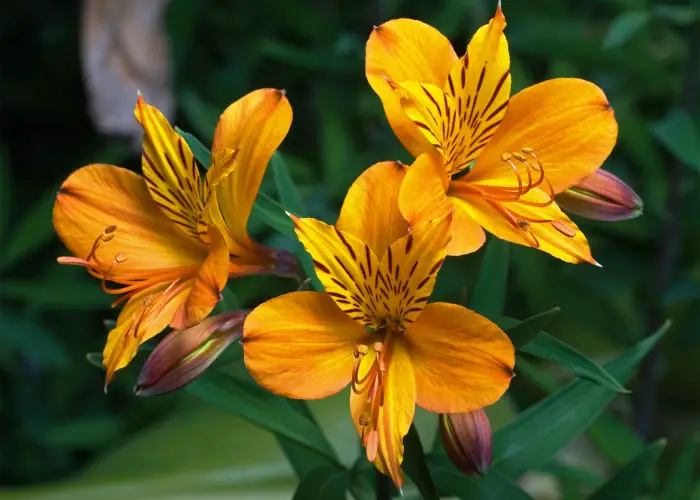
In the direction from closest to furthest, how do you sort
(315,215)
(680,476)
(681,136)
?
(680,476) → (681,136) → (315,215)

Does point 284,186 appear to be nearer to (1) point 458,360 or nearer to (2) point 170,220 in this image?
(2) point 170,220

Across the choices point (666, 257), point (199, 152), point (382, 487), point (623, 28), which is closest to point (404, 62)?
point (199, 152)

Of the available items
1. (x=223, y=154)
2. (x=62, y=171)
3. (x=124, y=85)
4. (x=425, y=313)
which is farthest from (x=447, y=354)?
(x=62, y=171)

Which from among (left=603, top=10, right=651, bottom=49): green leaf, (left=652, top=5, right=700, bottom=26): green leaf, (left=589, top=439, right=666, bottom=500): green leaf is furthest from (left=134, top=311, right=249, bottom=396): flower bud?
(left=652, top=5, right=700, bottom=26): green leaf

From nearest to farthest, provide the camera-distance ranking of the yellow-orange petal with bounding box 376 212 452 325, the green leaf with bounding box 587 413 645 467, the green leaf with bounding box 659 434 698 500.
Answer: the yellow-orange petal with bounding box 376 212 452 325 → the green leaf with bounding box 659 434 698 500 → the green leaf with bounding box 587 413 645 467

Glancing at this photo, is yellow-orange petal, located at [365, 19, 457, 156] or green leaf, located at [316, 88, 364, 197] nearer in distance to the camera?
yellow-orange petal, located at [365, 19, 457, 156]

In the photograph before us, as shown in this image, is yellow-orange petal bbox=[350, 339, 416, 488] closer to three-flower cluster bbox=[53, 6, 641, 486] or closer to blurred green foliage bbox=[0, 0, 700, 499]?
three-flower cluster bbox=[53, 6, 641, 486]
